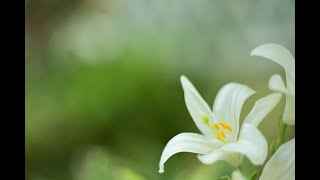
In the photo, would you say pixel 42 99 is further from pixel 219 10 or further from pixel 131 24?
pixel 219 10

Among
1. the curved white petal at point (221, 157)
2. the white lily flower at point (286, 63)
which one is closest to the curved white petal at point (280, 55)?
the white lily flower at point (286, 63)

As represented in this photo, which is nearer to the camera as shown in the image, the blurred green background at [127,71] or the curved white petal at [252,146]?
the curved white petal at [252,146]

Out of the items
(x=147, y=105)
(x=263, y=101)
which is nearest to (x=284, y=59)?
(x=263, y=101)

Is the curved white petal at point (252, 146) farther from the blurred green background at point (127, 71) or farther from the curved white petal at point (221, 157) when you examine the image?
the blurred green background at point (127, 71)

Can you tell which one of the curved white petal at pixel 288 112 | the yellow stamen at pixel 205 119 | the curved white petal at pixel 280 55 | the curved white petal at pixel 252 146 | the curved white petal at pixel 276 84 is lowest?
the curved white petal at pixel 252 146

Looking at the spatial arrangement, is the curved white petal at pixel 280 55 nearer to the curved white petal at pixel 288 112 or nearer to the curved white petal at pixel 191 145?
the curved white petal at pixel 288 112

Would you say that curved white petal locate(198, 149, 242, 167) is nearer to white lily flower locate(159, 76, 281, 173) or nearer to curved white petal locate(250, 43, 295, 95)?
white lily flower locate(159, 76, 281, 173)

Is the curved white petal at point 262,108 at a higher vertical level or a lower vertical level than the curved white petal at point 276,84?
lower

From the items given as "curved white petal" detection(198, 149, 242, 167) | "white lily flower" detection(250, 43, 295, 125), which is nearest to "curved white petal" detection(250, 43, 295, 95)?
"white lily flower" detection(250, 43, 295, 125)
